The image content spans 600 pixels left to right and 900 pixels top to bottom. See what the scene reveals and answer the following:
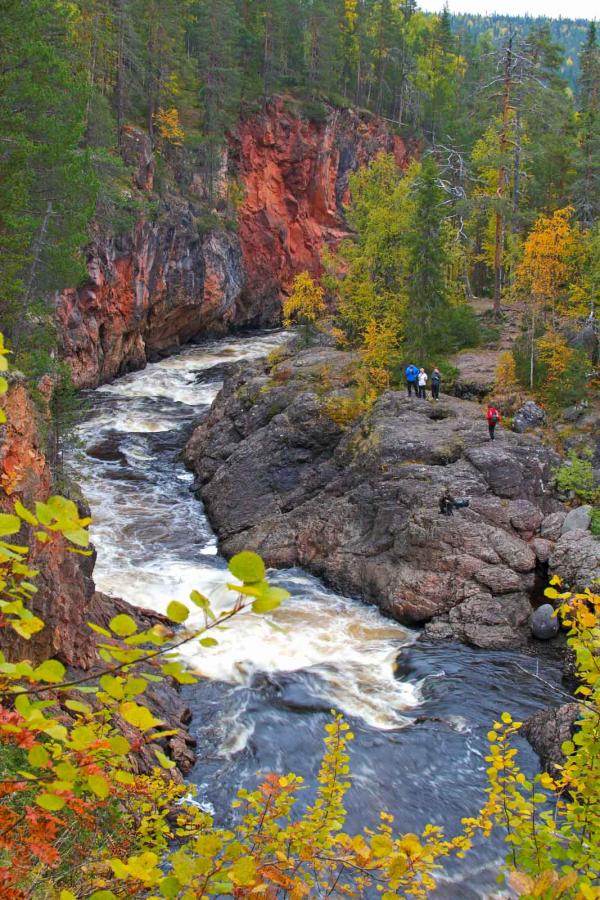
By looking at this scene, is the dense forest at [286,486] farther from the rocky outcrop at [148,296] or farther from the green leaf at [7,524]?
the rocky outcrop at [148,296]

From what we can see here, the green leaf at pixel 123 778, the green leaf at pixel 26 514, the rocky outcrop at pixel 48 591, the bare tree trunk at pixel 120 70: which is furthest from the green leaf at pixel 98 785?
the bare tree trunk at pixel 120 70

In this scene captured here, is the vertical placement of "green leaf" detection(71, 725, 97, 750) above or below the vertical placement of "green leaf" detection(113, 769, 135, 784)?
above

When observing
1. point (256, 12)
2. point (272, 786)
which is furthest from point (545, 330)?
point (256, 12)

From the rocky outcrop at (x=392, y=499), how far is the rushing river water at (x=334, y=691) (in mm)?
853

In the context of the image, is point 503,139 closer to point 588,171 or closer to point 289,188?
point 588,171

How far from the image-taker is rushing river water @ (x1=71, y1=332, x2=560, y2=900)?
33.8 ft

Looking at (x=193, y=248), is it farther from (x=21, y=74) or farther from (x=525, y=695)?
(x=525, y=695)

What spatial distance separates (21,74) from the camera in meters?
17.8

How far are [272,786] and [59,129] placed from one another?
801 inches

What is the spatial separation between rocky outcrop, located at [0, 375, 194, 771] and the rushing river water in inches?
28.7

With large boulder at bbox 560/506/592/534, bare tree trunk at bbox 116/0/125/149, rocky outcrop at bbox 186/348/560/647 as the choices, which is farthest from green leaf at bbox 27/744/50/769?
bare tree trunk at bbox 116/0/125/149

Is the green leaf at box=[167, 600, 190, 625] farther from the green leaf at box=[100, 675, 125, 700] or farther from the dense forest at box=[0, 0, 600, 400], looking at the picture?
the dense forest at box=[0, 0, 600, 400]

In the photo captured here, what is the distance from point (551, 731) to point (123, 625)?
10.9m

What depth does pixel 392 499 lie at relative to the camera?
1789cm
